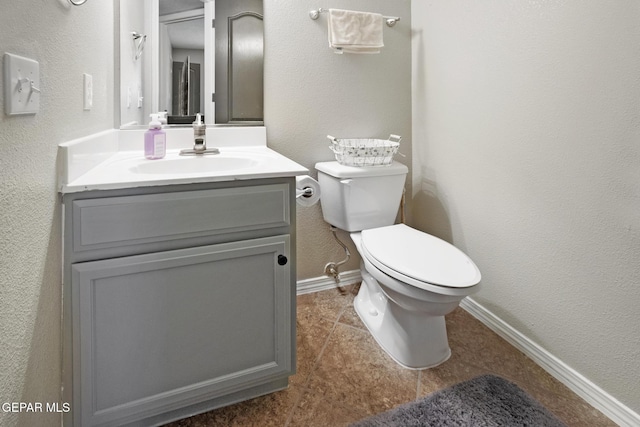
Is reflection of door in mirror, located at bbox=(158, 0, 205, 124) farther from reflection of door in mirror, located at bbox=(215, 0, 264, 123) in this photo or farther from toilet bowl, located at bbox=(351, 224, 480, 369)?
toilet bowl, located at bbox=(351, 224, 480, 369)

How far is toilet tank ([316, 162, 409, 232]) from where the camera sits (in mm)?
1678

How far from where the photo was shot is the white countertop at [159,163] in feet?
3.06

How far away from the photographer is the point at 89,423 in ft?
3.26

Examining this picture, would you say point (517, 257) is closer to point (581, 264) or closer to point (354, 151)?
point (581, 264)

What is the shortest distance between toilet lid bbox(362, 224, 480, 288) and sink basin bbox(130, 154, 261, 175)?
1.96ft

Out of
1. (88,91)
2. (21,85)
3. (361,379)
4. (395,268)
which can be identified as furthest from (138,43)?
(361,379)

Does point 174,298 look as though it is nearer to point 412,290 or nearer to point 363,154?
point 412,290

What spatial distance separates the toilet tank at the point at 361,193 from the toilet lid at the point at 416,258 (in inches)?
3.7

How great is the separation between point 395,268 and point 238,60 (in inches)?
46.1

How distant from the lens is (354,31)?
1.78 metres

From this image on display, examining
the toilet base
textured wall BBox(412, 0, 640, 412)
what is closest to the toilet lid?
the toilet base

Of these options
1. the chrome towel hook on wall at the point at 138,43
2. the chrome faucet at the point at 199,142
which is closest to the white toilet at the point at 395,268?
the chrome faucet at the point at 199,142

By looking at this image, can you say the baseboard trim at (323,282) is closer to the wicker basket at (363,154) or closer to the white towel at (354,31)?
the wicker basket at (363,154)

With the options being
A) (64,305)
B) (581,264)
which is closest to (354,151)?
(581,264)
